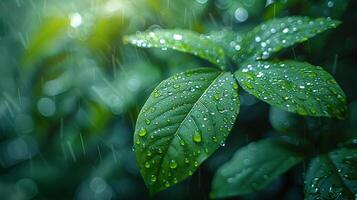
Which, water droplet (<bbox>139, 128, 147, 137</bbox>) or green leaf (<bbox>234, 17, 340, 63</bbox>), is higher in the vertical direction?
green leaf (<bbox>234, 17, 340, 63</bbox>)

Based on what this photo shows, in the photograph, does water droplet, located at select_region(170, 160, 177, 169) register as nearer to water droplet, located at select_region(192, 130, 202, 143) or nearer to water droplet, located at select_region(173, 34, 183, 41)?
water droplet, located at select_region(192, 130, 202, 143)

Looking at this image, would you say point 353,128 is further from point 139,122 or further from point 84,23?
point 84,23

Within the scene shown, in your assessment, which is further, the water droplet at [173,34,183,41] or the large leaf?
the water droplet at [173,34,183,41]

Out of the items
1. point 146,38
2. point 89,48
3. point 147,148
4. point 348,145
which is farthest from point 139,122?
point 89,48

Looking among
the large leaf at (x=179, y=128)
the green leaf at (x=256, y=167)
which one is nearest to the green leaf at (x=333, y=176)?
the green leaf at (x=256, y=167)

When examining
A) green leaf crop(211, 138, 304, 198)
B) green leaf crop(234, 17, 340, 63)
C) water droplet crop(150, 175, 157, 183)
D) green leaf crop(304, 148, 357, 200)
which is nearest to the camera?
water droplet crop(150, 175, 157, 183)

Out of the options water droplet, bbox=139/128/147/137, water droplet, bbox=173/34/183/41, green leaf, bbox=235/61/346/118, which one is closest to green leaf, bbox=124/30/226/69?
water droplet, bbox=173/34/183/41

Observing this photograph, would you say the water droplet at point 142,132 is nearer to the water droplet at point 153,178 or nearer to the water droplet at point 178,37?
the water droplet at point 153,178

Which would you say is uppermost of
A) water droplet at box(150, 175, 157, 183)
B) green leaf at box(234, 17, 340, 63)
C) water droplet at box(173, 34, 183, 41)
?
water droplet at box(173, 34, 183, 41)
